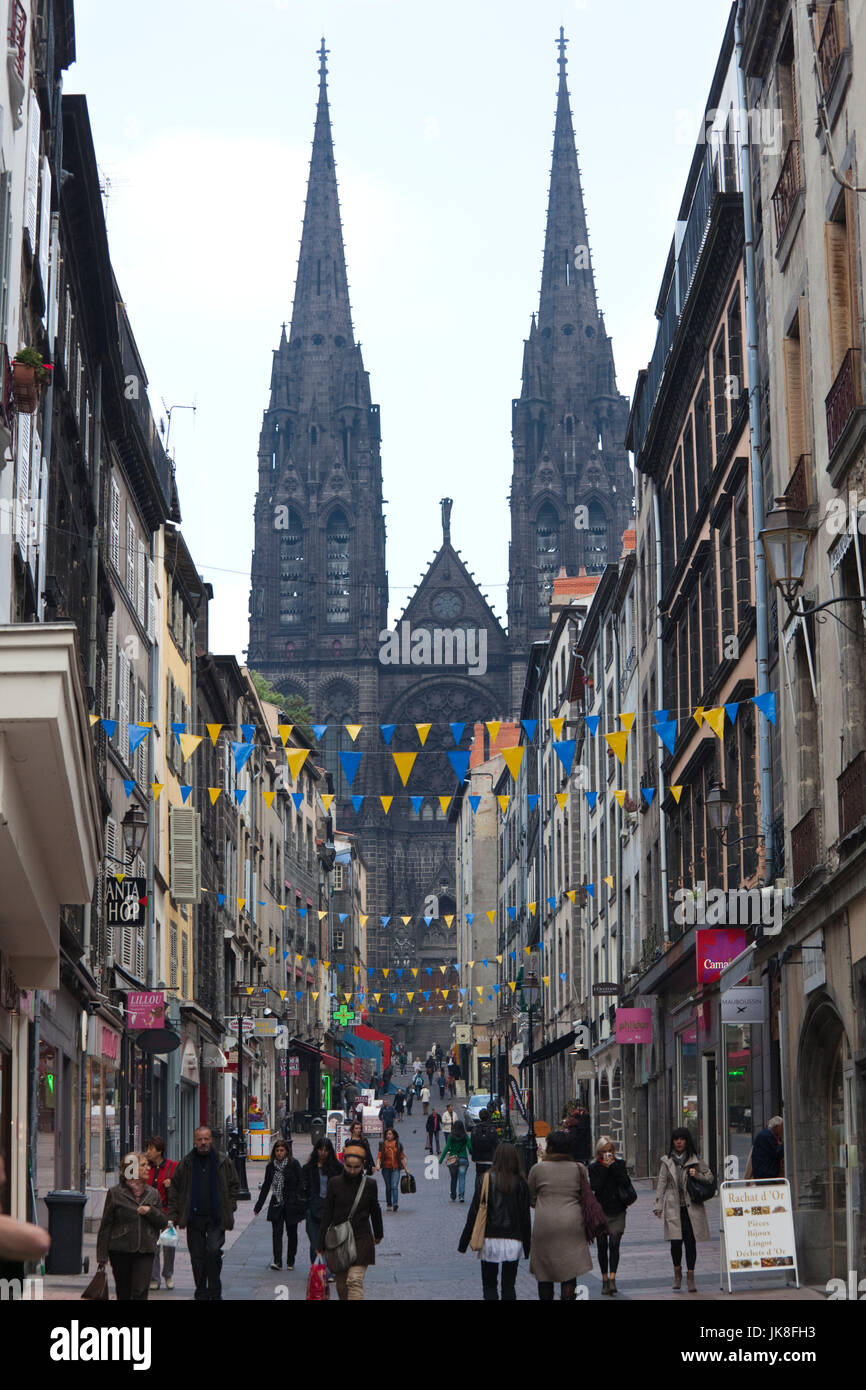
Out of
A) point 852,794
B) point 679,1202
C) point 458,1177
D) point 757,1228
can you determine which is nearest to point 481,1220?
point 757,1228

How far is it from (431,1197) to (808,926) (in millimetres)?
18656

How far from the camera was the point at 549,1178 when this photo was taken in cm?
1313

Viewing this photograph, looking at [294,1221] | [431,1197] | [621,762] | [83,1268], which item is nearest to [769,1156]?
[294,1221]

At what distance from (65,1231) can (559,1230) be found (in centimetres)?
718

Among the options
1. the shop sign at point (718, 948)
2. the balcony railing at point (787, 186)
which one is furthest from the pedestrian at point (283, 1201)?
the balcony railing at point (787, 186)

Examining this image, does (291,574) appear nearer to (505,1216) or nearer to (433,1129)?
(433,1129)

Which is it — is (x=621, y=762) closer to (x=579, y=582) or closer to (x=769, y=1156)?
(x=769, y=1156)

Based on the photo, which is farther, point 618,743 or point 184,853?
point 184,853

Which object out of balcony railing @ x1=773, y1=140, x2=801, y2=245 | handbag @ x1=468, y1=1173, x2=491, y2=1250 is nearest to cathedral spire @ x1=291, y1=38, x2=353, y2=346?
balcony railing @ x1=773, y1=140, x2=801, y2=245

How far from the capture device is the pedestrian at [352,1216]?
1333 cm

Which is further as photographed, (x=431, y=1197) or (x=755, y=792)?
(x=431, y=1197)

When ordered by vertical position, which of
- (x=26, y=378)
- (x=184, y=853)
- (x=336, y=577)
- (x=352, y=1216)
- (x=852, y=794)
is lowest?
(x=352, y=1216)

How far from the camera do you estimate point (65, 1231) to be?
1859 centimetres

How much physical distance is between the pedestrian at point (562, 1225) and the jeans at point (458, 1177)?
19687 millimetres
